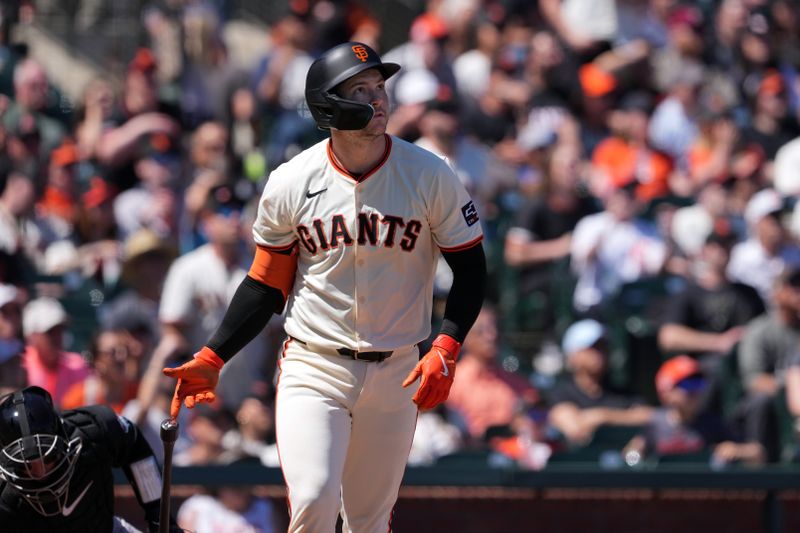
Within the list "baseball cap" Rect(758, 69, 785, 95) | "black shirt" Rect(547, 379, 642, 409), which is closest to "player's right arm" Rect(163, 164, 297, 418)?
"black shirt" Rect(547, 379, 642, 409)

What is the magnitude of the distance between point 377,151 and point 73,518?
171cm

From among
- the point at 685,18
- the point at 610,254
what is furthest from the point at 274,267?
the point at 685,18

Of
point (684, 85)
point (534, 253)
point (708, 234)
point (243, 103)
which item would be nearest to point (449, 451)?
point (534, 253)

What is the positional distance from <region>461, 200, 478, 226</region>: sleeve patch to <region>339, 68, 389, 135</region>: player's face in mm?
413

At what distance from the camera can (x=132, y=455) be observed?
219 inches

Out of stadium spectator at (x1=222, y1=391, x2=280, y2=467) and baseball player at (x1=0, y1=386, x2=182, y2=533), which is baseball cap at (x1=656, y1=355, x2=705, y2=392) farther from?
baseball player at (x1=0, y1=386, x2=182, y2=533)

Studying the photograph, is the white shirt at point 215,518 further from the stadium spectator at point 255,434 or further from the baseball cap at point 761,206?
the baseball cap at point 761,206

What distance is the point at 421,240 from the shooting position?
549 cm

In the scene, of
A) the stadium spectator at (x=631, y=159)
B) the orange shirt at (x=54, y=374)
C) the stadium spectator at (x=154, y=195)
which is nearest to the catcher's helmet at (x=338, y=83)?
the orange shirt at (x=54, y=374)

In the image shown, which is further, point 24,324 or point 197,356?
point 24,324

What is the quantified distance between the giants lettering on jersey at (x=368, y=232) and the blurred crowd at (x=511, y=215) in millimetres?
2940

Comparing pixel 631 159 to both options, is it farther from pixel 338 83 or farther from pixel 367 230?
pixel 338 83

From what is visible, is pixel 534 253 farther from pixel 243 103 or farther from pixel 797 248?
pixel 243 103

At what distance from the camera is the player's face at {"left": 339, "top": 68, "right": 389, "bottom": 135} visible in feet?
17.5
